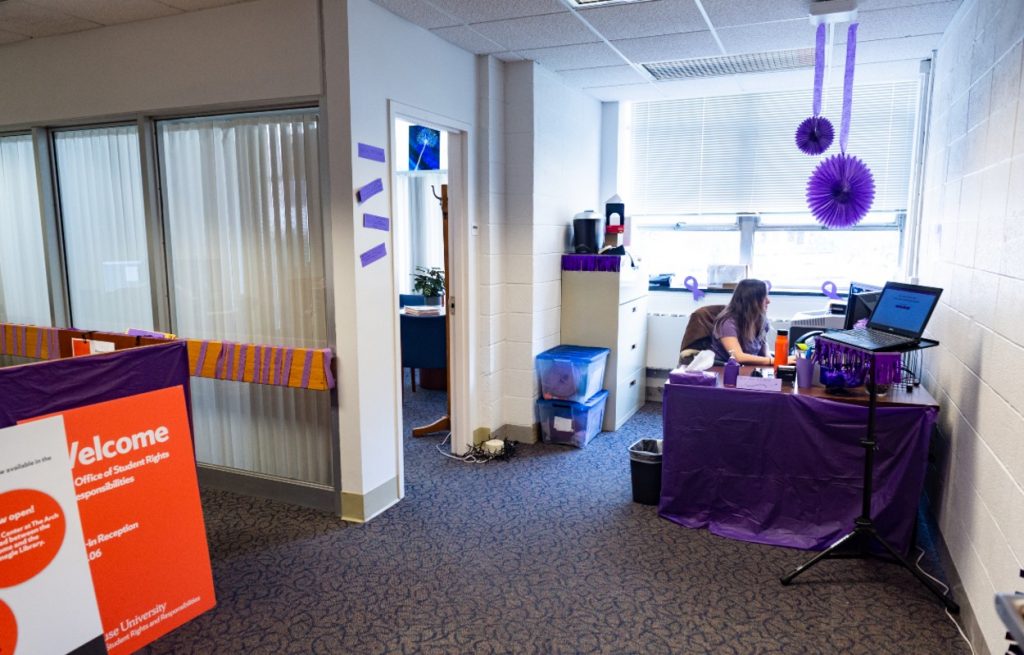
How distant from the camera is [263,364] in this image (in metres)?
3.38

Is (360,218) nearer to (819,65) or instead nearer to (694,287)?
(819,65)

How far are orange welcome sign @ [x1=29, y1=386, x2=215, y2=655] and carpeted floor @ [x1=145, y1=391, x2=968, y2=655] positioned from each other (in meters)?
0.38

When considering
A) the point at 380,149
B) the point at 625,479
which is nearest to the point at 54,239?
the point at 380,149

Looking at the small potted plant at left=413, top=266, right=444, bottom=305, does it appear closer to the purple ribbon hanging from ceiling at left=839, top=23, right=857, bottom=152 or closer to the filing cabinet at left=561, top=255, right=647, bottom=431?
the filing cabinet at left=561, top=255, right=647, bottom=431

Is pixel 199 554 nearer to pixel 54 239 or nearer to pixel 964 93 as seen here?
pixel 54 239

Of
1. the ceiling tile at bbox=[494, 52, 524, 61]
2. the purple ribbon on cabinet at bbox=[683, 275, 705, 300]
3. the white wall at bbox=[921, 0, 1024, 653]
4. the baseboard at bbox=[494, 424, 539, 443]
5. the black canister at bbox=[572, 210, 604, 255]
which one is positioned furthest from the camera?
the purple ribbon on cabinet at bbox=[683, 275, 705, 300]

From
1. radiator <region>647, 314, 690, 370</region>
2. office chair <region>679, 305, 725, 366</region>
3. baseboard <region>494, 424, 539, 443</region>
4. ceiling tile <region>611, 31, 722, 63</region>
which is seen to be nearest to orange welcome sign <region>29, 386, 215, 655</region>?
baseboard <region>494, 424, 539, 443</region>

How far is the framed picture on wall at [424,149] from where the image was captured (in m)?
6.71

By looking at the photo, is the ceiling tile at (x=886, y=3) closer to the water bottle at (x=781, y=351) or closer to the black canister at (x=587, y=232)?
the water bottle at (x=781, y=351)

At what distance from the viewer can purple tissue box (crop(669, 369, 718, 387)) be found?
322 cm

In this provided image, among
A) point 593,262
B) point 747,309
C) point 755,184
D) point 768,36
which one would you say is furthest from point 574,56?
point 755,184

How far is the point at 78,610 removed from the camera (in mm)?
1865

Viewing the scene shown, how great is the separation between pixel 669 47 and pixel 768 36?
1.82 ft

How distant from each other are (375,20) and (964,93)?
2.85 metres
